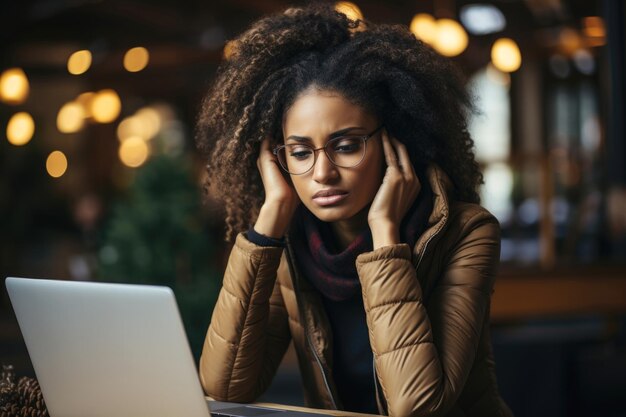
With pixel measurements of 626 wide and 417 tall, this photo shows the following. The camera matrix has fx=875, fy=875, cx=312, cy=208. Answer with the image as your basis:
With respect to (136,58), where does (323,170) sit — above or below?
below

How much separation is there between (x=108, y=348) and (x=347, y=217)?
61cm

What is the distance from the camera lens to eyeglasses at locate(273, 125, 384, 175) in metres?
1.72

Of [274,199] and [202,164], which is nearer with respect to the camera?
[274,199]

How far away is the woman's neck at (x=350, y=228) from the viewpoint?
1842 millimetres

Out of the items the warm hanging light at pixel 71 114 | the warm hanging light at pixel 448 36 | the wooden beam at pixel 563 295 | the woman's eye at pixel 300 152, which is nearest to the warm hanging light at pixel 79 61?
the warm hanging light at pixel 71 114

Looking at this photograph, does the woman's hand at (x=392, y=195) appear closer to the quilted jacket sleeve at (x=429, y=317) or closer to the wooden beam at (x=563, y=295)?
the quilted jacket sleeve at (x=429, y=317)

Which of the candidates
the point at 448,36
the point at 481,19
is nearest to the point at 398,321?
the point at 448,36

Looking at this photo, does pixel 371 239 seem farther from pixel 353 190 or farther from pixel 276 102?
pixel 276 102

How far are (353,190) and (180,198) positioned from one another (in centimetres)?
340

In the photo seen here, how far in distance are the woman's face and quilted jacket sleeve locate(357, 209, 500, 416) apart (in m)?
0.14

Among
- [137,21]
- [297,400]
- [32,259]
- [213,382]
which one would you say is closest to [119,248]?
[297,400]

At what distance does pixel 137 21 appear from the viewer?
32.1ft

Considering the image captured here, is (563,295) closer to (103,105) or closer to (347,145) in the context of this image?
(347,145)

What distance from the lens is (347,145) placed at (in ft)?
5.65
